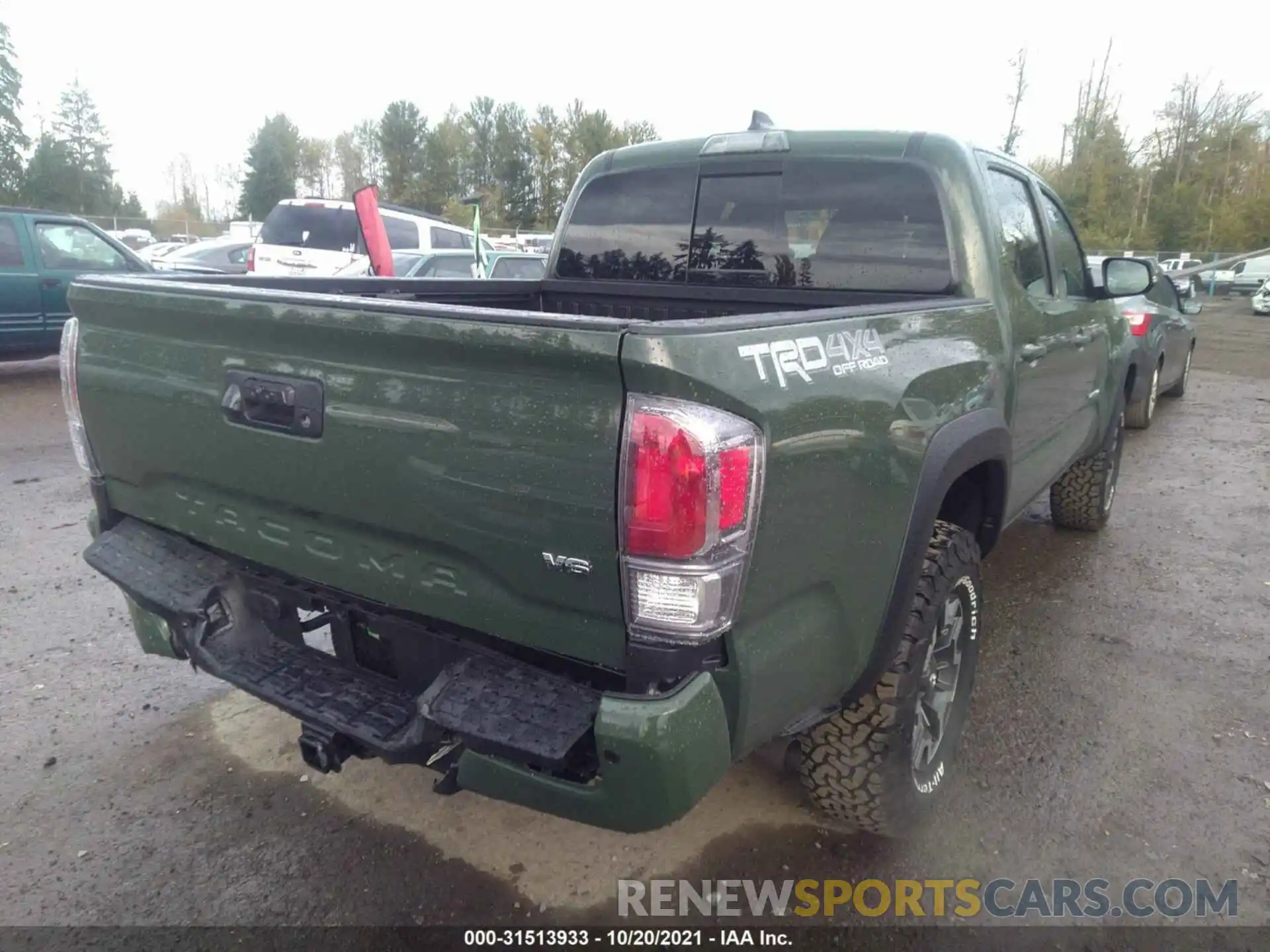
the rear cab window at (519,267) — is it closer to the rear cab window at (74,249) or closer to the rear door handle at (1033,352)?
the rear cab window at (74,249)

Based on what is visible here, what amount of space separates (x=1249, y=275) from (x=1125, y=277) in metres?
34.7

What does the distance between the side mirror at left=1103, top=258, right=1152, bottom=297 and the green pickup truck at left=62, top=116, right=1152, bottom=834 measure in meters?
1.12

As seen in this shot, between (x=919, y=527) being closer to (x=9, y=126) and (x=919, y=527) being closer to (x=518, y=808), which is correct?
(x=518, y=808)

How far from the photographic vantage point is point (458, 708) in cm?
198

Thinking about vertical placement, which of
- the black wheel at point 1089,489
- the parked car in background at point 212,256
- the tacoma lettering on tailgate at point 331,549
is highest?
the parked car in background at point 212,256

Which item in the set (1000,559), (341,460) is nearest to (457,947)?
(341,460)

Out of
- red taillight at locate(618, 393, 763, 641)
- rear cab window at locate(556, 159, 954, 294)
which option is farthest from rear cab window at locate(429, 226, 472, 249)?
red taillight at locate(618, 393, 763, 641)

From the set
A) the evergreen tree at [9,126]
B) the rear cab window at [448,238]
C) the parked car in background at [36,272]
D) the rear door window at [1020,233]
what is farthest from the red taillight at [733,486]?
the evergreen tree at [9,126]

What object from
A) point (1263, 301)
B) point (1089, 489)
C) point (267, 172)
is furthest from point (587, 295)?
point (267, 172)

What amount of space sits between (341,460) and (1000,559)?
4.17 meters

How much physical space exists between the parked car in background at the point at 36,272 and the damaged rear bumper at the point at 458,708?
828cm
